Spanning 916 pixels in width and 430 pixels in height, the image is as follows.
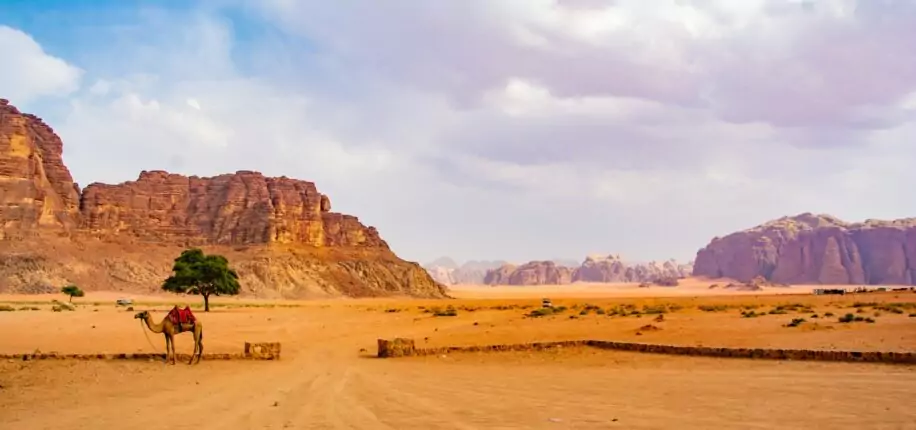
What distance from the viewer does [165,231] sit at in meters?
148

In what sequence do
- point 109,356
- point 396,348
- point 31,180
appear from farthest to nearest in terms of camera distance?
point 31,180 < point 396,348 < point 109,356

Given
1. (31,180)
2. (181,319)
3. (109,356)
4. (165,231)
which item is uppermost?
(31,180)

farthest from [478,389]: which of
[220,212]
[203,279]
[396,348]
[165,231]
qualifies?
[220,212]

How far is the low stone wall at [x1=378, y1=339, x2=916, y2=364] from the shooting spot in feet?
62.4

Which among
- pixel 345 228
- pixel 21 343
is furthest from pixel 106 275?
pixel 21 343

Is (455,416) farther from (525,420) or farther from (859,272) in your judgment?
(859,272)

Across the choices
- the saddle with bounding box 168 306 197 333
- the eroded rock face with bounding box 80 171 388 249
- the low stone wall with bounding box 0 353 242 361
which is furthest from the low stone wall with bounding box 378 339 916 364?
the eroded rock face with bounding box 80 171 388 249

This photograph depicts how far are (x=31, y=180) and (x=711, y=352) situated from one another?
14207 centimetres

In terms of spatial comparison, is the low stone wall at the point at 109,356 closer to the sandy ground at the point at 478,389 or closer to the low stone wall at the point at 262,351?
the low stone wall at the point at 262,351

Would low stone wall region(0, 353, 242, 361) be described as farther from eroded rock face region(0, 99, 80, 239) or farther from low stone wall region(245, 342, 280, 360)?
eroded rock face region(0, 99, 80, 239)

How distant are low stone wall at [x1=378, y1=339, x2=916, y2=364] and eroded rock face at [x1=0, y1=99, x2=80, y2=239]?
4859 inches

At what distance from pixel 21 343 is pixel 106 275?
329 ft

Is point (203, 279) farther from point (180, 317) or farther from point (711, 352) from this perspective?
point (711, 352)

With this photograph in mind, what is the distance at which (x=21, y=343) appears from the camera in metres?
27.8
